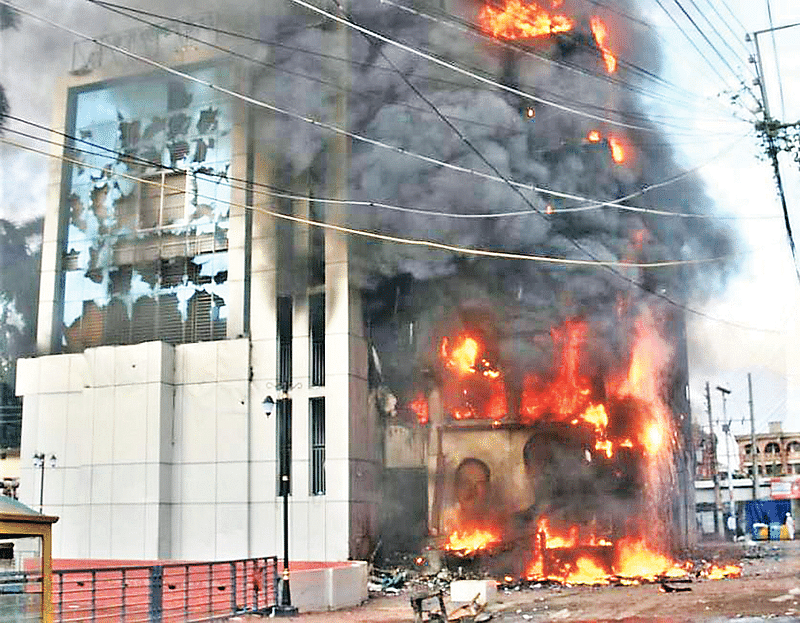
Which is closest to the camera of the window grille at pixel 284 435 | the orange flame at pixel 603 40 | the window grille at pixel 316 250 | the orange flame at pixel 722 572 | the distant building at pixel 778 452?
the orange flame at pixel 722 572

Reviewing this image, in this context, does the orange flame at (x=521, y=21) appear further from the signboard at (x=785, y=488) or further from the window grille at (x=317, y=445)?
the signboard at (x=785, y=488)

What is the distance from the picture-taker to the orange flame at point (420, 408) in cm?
2647

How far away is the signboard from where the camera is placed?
51.7 meters

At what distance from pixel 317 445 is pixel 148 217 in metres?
9.12

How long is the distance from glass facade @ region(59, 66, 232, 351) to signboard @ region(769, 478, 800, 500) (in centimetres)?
3865

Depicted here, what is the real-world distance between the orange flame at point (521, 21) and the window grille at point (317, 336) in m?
10.6

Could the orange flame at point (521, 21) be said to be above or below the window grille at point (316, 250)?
above

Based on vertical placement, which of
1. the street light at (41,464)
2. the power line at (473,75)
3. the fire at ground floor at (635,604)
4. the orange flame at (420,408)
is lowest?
the fire at ground floor at (635,604)

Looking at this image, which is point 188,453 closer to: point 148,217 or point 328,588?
point 148,217

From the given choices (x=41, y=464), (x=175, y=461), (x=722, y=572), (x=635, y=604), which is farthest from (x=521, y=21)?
(x=41, y=464)

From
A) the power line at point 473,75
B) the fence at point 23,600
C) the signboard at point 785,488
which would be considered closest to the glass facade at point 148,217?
the power line at point 473,75

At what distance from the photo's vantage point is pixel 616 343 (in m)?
28.3

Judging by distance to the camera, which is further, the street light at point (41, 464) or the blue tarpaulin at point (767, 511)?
the blue tarpaulin at point (767, 511)

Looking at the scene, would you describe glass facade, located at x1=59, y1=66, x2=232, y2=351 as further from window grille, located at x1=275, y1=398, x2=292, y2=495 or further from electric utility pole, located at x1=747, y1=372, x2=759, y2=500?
electric utility pole, located at x1=747, y1=372, x2=759, y2=500
